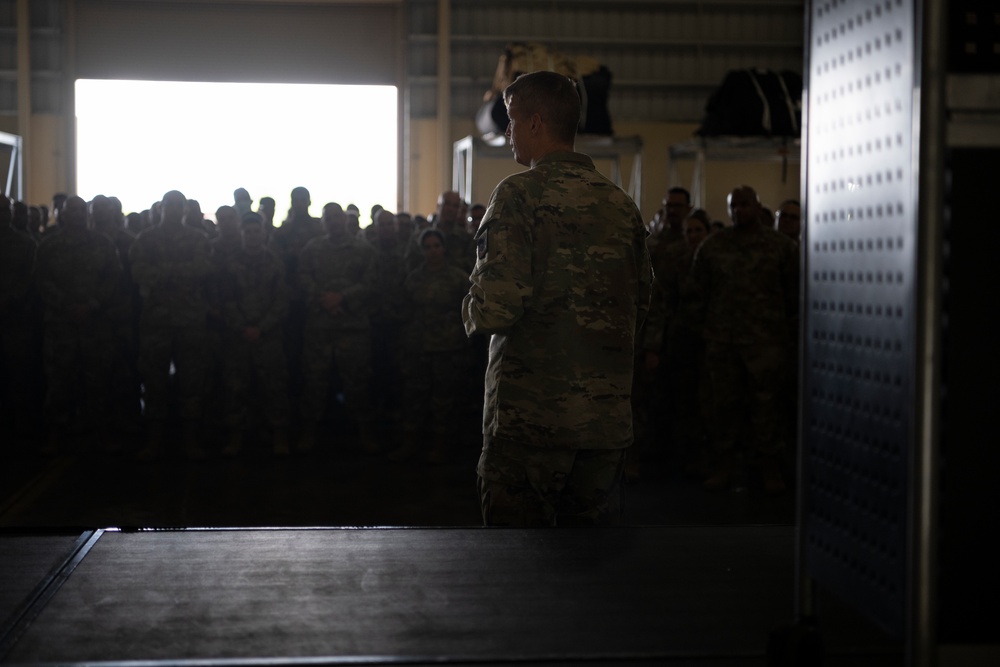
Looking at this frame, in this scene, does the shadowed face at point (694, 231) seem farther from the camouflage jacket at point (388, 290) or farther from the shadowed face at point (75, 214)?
the shadowed face at point (75, 214)

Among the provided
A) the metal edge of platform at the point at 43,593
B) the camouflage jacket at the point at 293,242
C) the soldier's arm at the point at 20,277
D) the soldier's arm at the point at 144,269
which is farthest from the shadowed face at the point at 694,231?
the metal edge of platform at the point at 43,593

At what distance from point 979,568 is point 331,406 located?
267 inches

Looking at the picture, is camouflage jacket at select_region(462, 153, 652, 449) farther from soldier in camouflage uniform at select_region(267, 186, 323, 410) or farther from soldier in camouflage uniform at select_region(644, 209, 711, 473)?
soldier in camouflage uniform at select_region(267, 186, 323, 410)

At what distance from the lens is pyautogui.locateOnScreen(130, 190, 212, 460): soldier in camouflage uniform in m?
6.56

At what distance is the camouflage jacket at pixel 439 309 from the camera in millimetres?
6637

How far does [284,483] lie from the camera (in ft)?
19.4

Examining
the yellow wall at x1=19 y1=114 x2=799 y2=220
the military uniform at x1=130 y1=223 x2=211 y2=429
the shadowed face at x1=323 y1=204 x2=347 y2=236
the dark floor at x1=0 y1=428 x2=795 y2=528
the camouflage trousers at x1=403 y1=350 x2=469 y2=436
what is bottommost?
the dark floor at x1=0 y1=428 x2=795 y2=528

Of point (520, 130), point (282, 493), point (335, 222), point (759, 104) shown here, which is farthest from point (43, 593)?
point (759, 104)

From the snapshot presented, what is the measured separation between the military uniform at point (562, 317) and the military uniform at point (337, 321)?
4.35 meters

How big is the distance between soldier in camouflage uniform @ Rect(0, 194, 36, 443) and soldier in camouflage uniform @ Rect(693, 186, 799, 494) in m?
4.08

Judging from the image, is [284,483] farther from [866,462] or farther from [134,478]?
[866,462]

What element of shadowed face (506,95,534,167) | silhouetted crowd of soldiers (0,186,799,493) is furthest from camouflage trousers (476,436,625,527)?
silhouetted crowd of soldiers (0,186,799,493)

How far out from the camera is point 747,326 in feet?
18.5

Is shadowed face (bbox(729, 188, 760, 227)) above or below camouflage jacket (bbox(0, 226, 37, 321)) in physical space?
above
